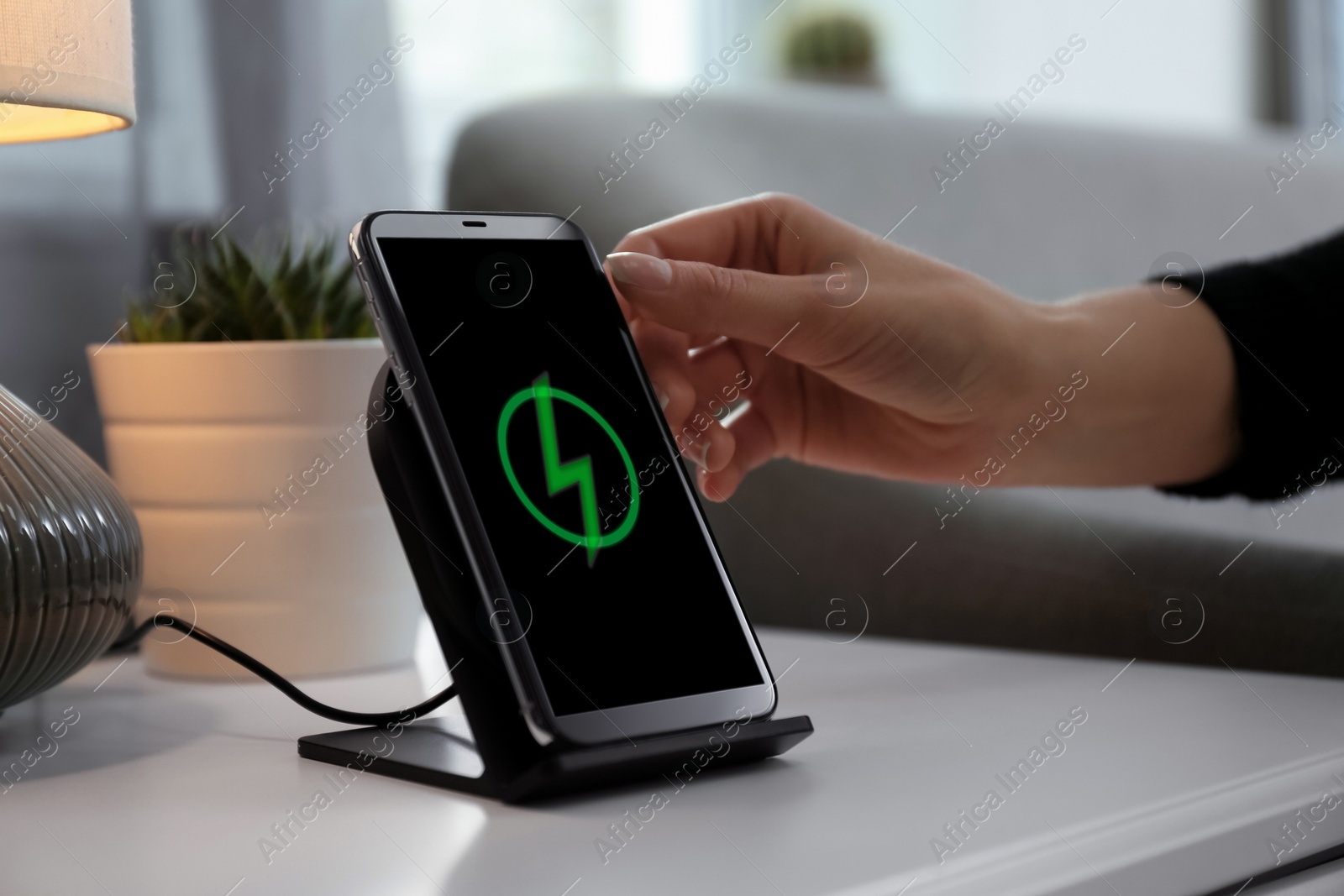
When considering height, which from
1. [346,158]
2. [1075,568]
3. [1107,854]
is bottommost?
[1075,568]

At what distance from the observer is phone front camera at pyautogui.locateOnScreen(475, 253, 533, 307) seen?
457mm

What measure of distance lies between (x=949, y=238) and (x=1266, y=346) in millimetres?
455

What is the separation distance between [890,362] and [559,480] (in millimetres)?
225

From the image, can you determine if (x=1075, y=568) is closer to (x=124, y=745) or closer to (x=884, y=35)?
(x=124, y=745)

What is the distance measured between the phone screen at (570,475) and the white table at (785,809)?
48 millimetres

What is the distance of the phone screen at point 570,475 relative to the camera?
411 mm

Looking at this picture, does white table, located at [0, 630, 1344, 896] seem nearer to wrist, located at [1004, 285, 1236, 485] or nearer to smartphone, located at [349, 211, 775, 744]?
smartphone, located at [349, 211, 775, 744]

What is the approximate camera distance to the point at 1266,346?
684 mm

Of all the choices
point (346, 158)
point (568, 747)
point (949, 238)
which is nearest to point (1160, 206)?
point (949, 238)

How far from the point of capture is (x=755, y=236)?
2.10 ft

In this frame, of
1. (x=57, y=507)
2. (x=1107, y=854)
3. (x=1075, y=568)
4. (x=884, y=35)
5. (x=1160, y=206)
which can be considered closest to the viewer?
(x=1107, y=854)

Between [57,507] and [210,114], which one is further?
[210,114]

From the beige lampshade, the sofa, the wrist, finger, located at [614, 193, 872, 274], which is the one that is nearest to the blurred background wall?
the sofa

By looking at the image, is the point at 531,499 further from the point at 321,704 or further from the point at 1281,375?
the point at 1281,375
